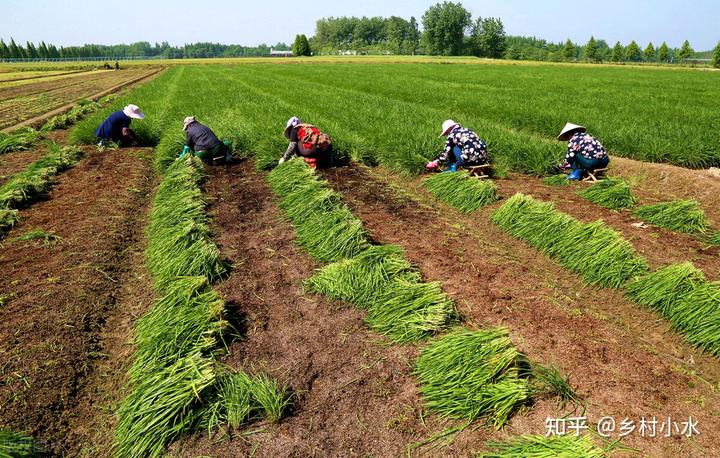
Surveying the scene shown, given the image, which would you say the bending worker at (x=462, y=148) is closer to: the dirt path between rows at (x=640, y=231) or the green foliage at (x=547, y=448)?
the dirt path between rows at (x=640, y=231)

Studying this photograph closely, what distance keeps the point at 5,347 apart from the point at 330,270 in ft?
8.05

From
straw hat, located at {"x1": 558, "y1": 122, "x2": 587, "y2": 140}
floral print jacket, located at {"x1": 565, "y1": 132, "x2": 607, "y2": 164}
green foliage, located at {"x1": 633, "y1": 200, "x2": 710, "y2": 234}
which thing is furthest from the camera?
straw hat, located at {"x1": 558, "y1": 122, "x2": 587, "y2": 140}

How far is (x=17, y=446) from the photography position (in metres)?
2.22

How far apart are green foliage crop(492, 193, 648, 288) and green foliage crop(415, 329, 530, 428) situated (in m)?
1.64

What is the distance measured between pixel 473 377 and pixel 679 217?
395 cm

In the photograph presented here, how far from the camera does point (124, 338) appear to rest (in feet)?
10.8

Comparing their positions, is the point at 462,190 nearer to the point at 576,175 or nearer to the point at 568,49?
the point at 576,175

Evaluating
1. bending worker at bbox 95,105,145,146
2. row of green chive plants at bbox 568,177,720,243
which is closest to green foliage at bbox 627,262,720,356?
row of green chive plants at bbox 568,177,720,243

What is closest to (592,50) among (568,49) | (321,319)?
(568,49)

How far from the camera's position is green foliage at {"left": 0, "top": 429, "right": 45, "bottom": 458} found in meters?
2.19

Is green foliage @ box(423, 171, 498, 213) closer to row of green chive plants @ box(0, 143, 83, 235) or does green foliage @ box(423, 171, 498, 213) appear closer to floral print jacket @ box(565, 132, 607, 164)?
floral print jacket @ box(565, 132, 607, 164)

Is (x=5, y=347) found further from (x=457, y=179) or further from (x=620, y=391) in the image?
(x=457, y=179)

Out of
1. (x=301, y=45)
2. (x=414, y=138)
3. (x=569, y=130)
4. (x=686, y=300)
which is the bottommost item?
(x=686, y=300)

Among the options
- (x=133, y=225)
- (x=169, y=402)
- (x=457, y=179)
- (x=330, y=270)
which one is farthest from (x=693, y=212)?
(x=133, y=225)
